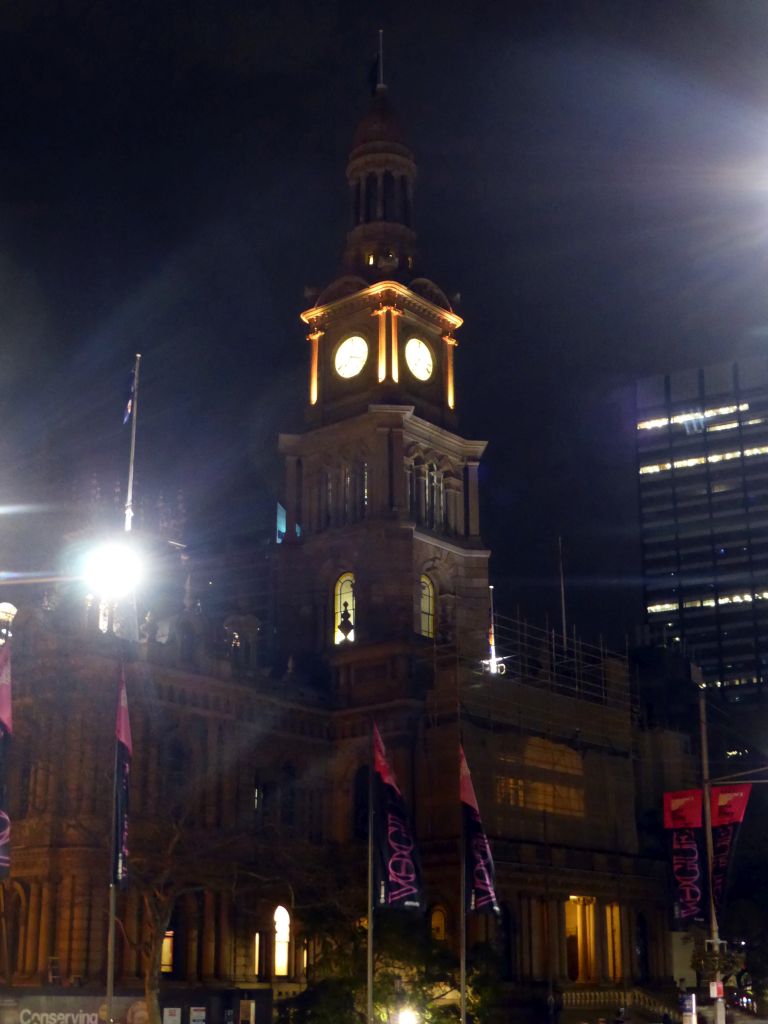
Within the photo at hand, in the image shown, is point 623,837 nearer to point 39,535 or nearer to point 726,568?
point 39,535

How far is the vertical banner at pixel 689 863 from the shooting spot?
53.6 metres

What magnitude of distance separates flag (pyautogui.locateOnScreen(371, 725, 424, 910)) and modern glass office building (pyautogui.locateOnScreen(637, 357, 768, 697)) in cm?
13619

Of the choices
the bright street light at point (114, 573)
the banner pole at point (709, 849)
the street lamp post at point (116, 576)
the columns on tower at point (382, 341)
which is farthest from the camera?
the columns on tower at point (382, 341)

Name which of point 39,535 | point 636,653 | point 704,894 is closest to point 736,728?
point 636,653

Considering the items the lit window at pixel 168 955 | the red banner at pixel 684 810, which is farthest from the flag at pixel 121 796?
the red banner at pixel 684 810

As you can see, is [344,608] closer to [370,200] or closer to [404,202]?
[370,200]

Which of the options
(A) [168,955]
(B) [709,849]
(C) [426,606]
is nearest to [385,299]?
(C) [426,606]

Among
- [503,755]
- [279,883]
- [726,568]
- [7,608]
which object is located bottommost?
[279,883]

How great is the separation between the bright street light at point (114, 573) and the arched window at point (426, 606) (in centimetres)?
1736

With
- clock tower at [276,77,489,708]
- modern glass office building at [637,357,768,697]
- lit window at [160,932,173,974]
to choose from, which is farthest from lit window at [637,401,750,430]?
lit window at [160,932,173,974]

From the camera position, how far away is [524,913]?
73.2 metres

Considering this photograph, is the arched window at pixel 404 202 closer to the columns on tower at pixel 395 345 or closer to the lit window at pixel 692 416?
the columns on tower at pixel 395 345

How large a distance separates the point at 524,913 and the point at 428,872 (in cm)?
563

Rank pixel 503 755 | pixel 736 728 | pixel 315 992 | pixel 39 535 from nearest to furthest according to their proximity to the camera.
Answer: pixel 315 992, pixel 503 755, pixel 39 535, pixel 736 728
